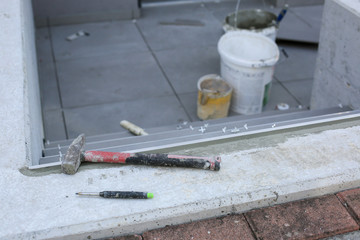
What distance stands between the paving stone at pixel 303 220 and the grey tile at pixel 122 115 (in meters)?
2.65

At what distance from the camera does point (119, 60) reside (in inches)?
Answer: 218

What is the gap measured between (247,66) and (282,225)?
8.62ft

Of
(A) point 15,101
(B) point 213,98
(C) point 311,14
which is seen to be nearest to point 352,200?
(A) point 15,101

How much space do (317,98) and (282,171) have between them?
2271 mm

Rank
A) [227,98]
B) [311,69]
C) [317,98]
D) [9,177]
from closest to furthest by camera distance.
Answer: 1. [9,177]
2. [317,98]
3. [227,98]
4. [311,69]

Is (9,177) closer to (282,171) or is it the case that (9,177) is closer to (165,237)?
(165,237)

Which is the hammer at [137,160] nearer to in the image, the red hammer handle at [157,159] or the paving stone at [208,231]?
the red hammer handle at [157,159]

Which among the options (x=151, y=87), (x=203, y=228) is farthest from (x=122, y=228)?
(x=151, y=87)

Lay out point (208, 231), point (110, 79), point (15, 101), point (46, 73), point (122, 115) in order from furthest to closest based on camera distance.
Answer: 1. point (46, 73)
2. point (110, 79)
3. point (122, 115)
4. point (15, 101)
5. point (208, 231)

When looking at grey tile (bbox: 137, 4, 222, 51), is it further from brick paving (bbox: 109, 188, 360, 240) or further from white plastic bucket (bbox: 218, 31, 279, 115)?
brick paving (bbox: 109, 188, 360, 240)

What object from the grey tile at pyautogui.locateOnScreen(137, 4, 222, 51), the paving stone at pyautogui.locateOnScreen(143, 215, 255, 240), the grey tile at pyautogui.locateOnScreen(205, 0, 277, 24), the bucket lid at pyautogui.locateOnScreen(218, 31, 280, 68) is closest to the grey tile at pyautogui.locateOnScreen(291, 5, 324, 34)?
the grey tile at pyautogui.locateOnScreen(205, 0, 277, 24)

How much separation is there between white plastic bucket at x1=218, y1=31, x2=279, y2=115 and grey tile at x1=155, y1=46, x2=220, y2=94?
68cm

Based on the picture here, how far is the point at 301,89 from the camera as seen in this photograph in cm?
496

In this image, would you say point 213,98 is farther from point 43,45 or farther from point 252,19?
point 43,45
